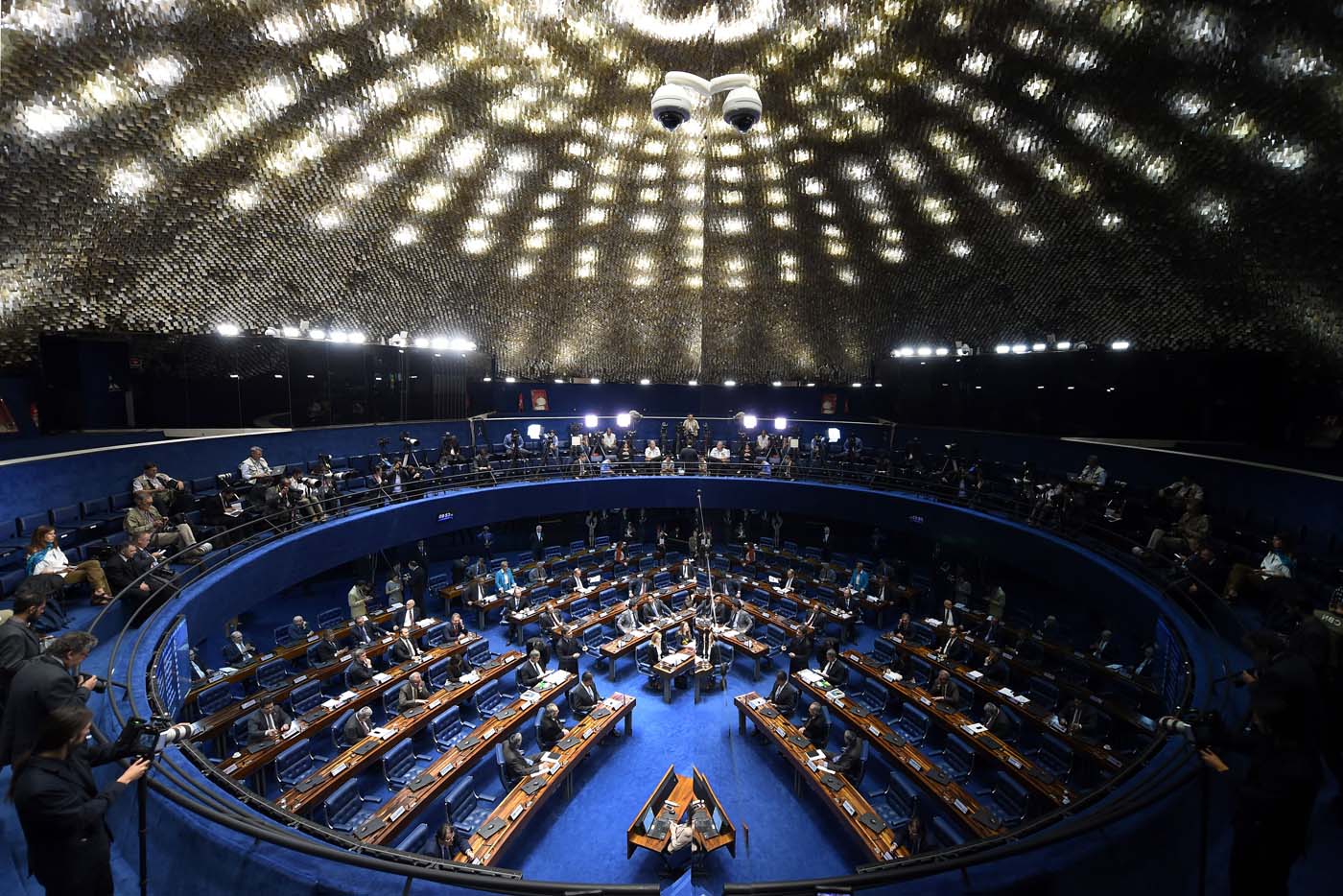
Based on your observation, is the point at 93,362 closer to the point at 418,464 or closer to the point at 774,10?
the point at 418,464

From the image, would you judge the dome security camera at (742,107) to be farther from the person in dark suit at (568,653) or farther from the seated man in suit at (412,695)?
the seated man in suit at (412,695)

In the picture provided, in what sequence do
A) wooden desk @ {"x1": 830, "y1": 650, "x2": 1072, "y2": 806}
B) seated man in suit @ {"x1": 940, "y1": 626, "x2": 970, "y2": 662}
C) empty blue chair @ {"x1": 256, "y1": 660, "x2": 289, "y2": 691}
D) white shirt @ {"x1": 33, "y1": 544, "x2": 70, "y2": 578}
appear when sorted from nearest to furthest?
white shirt @ {"x1": 33, "y1": 544, "x2": 70, "y2": 578}, wooden desk @ {"x1": 830, "y1": 650, "x2": 1072, "y2": 806}, empty blue chair @ {"x1": 256, "y1": 660, "x2": 289, "y2": 691}, seated man in suit @ {"x1": 940, "y1": 626, "x2": 970, "y2": 662}

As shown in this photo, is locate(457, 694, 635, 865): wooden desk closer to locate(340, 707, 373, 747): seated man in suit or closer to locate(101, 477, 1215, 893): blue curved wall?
locate(340, 707, 373, 747): seated man in suit

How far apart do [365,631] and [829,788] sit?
397 inches

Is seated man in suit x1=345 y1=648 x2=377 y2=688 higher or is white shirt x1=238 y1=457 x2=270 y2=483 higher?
white shirt x1=238 y1=457 x2=270 y2=483

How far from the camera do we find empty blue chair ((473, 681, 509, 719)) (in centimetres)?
1059

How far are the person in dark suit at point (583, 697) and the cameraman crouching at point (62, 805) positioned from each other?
308 inches

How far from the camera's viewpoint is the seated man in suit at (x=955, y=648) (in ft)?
38.1

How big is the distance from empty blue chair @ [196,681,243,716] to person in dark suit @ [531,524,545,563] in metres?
9.98

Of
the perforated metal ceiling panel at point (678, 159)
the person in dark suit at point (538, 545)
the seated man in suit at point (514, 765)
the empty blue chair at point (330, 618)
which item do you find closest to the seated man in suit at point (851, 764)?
the seated man in suit at point (514, 765)

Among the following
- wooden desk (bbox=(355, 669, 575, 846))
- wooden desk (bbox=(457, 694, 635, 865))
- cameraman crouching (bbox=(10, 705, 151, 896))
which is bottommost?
wooden desk (bbox=(457, 694, 635, 865))

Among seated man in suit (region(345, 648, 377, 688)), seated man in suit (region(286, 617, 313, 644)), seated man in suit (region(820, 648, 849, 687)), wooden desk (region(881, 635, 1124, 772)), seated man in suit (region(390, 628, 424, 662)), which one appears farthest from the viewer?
seated man in suit (region(286, 617, 313, 644))

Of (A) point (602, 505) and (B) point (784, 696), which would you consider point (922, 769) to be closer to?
(B) point (784, 696)

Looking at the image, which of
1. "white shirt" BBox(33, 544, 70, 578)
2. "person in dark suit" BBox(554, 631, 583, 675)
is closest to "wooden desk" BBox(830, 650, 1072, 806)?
"person in dark suit" BBox(554, 631, 583, 675)
